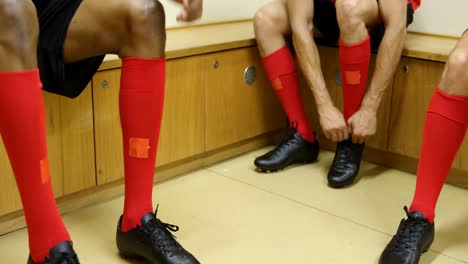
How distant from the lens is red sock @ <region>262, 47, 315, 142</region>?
204 cm

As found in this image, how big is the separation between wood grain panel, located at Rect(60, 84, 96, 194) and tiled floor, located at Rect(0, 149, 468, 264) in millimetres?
94

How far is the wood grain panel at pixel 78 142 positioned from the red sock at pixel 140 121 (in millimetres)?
367

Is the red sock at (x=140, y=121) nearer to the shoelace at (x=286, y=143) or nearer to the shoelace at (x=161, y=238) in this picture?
the shoelace at (x=161, y=238)

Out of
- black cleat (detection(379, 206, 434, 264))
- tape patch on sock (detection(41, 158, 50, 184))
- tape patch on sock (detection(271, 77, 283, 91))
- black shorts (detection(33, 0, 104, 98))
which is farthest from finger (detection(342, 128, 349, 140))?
tape patch on sock (detection(41, 158, 50, 184))

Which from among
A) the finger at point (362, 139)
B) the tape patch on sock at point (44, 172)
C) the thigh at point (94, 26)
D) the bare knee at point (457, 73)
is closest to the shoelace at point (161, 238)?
the tape patch on sock at point (44, 172)

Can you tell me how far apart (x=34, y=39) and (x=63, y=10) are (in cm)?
22

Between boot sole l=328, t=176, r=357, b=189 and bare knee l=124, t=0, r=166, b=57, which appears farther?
boot sole l=328, t=176, r=357, b=189

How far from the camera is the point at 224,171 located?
2031 millimetres

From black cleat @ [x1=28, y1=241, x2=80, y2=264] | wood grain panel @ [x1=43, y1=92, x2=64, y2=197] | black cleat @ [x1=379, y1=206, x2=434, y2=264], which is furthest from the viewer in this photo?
wood grain panel @ [x1=43, y1=92, x2=64, y2=197]

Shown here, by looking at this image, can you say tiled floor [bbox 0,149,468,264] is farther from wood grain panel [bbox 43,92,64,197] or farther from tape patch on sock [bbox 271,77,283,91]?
tape patch on sock [bbox 271,77,283,91]

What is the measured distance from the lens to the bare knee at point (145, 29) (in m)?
1.24

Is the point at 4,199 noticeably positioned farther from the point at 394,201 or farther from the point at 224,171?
the point at 394,201

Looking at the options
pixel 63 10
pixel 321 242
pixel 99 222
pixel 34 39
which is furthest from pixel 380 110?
pixel 34 39

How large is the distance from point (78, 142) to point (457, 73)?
3.31ft
